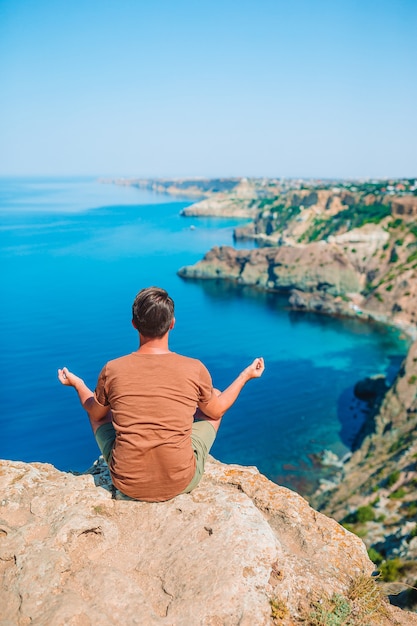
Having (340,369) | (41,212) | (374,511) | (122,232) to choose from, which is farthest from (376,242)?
(41,212)

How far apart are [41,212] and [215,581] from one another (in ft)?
499

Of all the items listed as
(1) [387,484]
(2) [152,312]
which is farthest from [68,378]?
(1) [387,484]

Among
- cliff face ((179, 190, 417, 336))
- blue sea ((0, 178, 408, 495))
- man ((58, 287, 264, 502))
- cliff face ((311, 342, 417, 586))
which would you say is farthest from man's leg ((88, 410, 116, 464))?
cliff face ((179, 190, 417, 336))

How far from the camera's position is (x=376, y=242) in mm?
68062

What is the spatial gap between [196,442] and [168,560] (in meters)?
1.05

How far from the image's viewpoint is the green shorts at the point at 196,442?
423cm

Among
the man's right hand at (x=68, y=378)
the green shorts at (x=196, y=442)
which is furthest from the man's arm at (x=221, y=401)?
the man's right hand at (x=68, y=378)

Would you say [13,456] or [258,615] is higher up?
[258,615]

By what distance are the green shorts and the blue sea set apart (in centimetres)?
2328

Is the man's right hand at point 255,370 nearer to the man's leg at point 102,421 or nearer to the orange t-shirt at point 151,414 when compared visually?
the orange t-shirt at point 151,414

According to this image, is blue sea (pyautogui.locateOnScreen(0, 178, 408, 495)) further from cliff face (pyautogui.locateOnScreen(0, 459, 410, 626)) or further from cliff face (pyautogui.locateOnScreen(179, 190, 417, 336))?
cliff face (pyautogui.locateOnScreen(0, 459, 410, 626))

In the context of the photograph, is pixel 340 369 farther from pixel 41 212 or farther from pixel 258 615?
pixel 41 212

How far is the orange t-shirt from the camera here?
377cm

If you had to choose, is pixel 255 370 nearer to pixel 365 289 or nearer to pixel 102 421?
pixel 102 421
